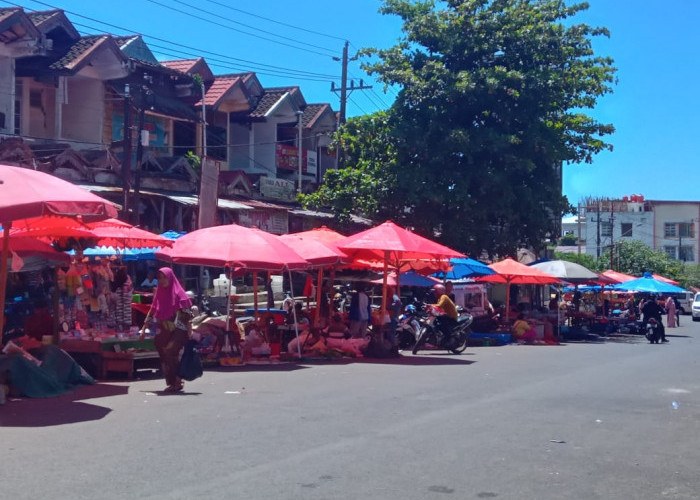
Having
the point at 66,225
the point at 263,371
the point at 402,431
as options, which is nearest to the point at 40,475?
the point at 402,431

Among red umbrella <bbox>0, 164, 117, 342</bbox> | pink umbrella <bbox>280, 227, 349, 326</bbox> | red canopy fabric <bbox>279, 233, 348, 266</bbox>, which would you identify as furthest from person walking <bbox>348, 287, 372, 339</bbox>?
red umbrella <bbox>0, 164, 117, 342</bbox>

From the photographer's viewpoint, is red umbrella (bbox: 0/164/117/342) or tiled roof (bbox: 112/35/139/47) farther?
tiled roof (bbox: 112/35/139/47)

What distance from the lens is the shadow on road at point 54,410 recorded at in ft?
31.6

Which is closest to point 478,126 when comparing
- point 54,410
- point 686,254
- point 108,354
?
point 108,354

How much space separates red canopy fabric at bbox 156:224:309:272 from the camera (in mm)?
15805

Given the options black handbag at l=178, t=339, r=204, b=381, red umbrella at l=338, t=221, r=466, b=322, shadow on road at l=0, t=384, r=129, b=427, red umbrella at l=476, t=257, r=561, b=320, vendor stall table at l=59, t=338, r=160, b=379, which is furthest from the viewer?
red umbrella at l=476, t=257, r=561, b=320

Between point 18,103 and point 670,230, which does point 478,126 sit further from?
point 670,230

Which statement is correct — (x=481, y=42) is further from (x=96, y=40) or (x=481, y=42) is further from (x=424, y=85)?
(x=96, y=40)

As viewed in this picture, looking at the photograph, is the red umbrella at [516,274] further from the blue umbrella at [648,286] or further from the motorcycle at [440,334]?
the blue umbrella at [648,286]

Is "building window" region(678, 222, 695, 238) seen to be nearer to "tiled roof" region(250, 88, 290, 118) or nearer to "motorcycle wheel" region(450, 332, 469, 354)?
"tiled roof" region(250, 88, 290, 118)

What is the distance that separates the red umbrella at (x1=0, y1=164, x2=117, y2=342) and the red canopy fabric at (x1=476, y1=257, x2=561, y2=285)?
18.3m

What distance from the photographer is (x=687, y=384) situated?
14.9 m

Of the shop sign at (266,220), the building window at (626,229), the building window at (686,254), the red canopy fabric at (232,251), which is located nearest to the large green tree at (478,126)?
the shop sign at (266,220)

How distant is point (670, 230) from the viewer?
88.3 metres
